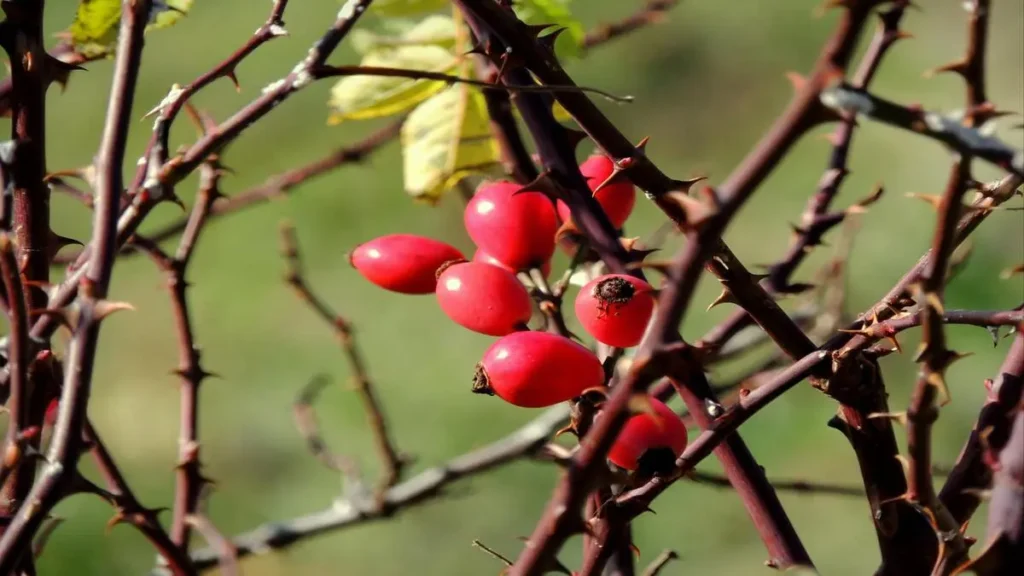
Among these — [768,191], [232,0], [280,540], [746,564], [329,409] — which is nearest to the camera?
[280,540]

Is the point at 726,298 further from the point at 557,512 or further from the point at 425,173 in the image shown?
the point at 425,173

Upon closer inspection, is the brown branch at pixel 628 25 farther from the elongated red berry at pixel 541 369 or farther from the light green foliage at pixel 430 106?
the elongated red berry at pixel 541 369

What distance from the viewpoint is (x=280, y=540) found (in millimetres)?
1514

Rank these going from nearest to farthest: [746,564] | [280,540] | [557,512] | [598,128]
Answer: [557,512], [598,128], [280,540], [746,564]

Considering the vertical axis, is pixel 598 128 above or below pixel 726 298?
above

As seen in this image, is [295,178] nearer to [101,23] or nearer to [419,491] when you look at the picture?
[419,491]

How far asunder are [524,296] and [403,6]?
22.5 inches

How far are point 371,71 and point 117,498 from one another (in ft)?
1.21

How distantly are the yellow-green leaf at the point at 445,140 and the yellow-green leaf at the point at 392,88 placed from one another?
0.08 ft

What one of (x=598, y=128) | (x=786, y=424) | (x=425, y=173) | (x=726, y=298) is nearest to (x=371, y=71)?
(x=598, y=128)

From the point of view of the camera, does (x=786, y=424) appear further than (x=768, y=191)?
No

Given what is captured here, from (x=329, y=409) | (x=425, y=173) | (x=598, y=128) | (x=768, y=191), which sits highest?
(x=598, y=128)

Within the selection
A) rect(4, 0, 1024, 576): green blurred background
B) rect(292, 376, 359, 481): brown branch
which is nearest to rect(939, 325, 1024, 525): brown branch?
rect(292, 376, 359, 481): brown branch

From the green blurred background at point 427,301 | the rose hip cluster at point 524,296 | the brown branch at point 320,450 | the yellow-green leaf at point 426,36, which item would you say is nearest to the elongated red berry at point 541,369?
the rose hip cluster at point 524,296
